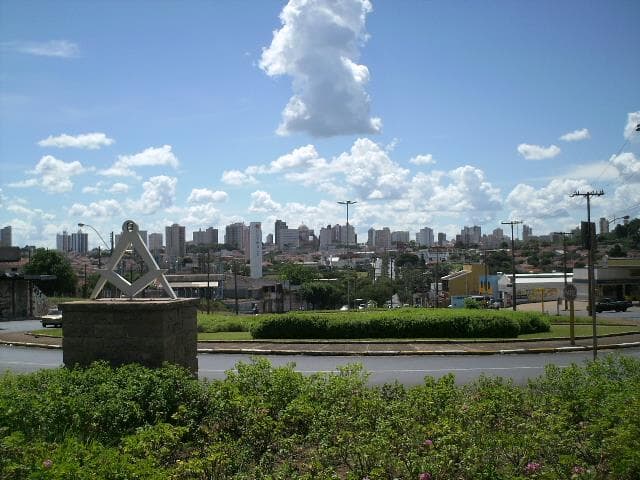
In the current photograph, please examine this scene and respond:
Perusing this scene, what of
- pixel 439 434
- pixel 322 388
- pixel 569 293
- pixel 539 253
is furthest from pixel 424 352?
pixel 539 253

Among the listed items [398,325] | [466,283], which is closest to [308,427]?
[398,325]

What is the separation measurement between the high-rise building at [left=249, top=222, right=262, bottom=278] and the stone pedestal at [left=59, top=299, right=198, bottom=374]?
4642 inches

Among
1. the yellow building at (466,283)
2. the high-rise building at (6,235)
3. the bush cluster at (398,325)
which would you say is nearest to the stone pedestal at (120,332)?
the bush cluster at (398,325)

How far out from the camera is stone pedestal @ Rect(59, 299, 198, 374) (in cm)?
960

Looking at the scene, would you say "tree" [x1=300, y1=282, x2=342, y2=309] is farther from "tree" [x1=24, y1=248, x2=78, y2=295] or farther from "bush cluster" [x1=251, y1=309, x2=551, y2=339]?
"bush cluster" [x1=251, y1=309, x2=551, y2=339]

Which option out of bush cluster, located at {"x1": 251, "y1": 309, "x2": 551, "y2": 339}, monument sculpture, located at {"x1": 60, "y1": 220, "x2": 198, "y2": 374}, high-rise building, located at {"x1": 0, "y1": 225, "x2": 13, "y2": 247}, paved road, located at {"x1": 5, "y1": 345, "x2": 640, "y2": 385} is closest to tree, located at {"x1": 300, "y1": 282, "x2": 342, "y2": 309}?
bush cluster, located at {"x1": 251, "y1": 309, "x2": 551, "y2": 339}

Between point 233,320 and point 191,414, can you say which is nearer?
point 191,414

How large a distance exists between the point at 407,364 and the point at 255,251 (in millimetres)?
121750

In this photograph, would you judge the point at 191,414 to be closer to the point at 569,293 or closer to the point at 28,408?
the point at 28,408

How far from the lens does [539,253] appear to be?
158750mm

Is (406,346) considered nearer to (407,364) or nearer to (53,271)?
(407,364)

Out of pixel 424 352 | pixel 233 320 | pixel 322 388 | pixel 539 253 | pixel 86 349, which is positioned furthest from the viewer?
pixel 539 253

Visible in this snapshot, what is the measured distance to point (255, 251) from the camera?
137m

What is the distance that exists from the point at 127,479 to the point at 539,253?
539ft
